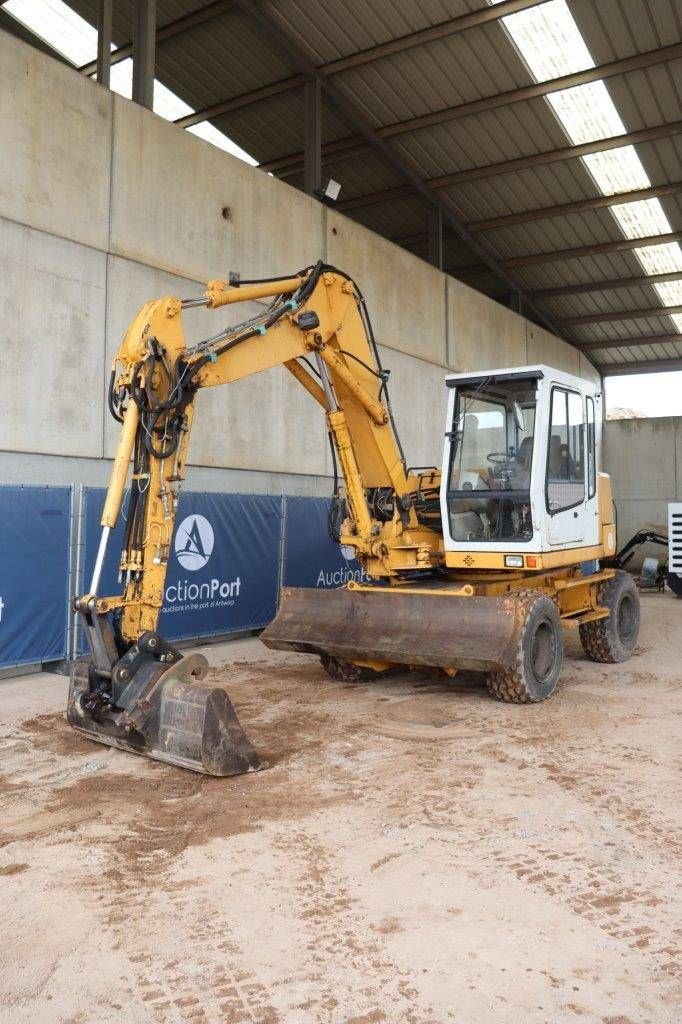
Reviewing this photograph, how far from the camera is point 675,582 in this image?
1565 cm

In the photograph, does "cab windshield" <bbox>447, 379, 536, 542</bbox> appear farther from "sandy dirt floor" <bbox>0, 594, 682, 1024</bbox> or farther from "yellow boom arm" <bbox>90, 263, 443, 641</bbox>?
"sandy dirt floor" <bbox>0, 594, 682, 1024</bbox>

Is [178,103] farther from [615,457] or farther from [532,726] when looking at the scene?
[615,457]

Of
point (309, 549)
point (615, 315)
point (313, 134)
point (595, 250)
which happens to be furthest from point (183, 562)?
point (615, 315)

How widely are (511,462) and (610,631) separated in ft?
8.46

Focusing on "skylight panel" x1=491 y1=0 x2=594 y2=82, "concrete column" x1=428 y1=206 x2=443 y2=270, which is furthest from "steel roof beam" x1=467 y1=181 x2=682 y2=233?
"skylight panel" x1=491 y1=0 x2=594 y2=82

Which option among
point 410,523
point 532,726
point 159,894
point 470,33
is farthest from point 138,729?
point 470,33

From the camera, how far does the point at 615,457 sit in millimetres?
24547

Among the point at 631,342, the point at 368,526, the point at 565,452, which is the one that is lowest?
the point at 368,526

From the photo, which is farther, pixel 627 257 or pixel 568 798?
pixel 627 257

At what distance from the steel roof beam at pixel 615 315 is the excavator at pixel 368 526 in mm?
13446

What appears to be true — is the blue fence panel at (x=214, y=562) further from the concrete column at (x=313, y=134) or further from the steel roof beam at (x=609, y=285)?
the steel roof beam at (x=609, y=285)

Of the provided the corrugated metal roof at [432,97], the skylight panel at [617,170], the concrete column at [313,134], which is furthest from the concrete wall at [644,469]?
the concrete column at [313,134]

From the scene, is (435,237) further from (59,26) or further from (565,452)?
(565,452)

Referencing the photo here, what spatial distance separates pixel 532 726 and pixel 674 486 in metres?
19.7
